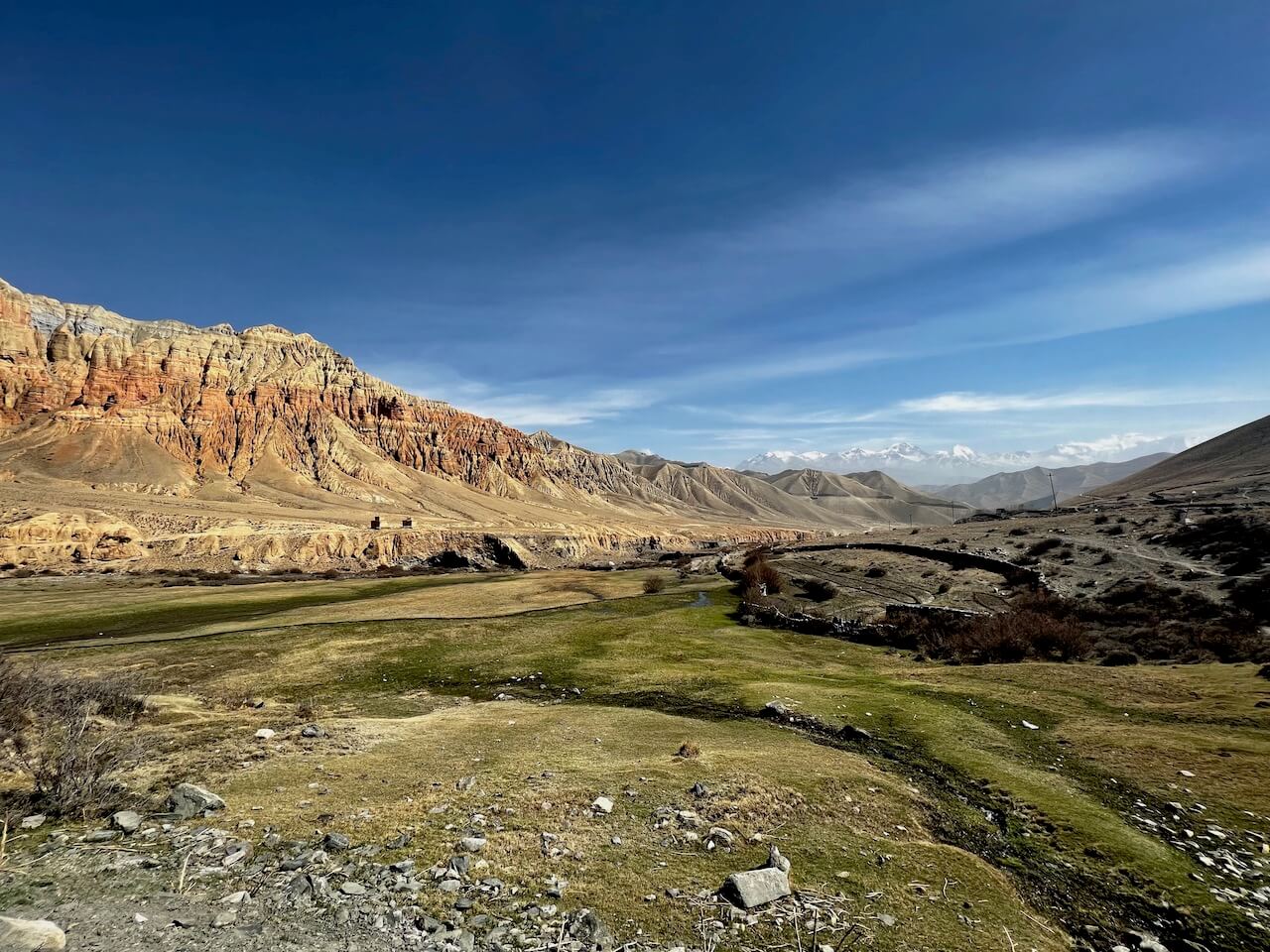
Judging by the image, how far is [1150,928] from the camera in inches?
328

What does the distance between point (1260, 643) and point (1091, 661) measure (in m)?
6.36

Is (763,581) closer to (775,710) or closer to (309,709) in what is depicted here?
(775,710)

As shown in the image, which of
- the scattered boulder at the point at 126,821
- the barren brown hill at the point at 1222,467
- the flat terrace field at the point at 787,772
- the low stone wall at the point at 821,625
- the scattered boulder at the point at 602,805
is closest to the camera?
the flat terrace field at the point at 787,772

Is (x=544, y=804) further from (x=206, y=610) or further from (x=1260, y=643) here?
(x=206, y=610)

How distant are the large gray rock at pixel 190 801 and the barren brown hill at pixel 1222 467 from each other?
300 feet

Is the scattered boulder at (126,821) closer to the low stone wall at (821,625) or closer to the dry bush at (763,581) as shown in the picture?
the low stone wall at (821,625)

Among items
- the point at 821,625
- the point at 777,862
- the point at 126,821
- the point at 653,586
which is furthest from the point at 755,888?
the point at 653,586

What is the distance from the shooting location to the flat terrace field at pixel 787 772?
8.65 meters

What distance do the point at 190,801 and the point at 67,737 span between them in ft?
11.9

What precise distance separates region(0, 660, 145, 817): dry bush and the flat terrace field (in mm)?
941

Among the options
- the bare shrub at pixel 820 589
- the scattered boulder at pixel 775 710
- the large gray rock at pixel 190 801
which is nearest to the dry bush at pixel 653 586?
the bare shrub at pixel 820 589

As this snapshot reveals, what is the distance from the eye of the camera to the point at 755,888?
317 inches

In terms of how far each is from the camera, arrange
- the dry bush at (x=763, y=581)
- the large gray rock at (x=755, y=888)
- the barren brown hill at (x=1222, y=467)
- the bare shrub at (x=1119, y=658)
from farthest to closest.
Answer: the barren brown hill at (x=1222, y=467), the dry bush at (x=763, y=581), the bare shrub at (x=1119, y=658), the large gray rock at (x=755, y=888)

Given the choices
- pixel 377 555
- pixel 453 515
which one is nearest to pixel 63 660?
pixel 377 555
